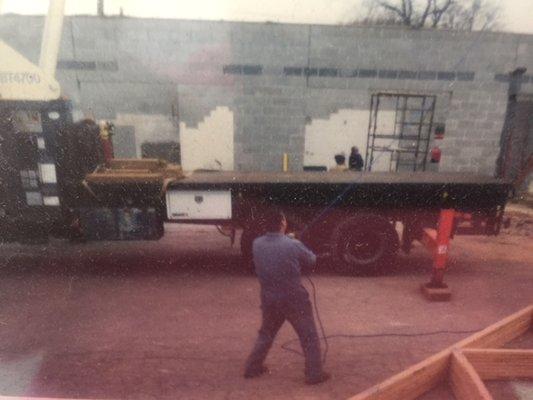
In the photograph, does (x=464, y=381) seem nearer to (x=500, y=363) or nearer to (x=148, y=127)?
(x=500, y=363)

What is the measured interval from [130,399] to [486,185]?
563cm

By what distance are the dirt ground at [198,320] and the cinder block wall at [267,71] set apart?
5271mm

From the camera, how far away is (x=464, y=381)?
227cm

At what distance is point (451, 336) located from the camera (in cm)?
433

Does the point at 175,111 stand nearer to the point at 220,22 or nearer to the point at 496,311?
the point at 220,22

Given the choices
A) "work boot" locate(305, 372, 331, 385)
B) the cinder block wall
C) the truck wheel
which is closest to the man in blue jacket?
"work boot" locate(305, 372, 331, 385)

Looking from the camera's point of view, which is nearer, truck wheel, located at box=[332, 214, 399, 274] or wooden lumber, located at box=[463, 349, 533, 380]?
wooden lumber, located at box=[463, 349, 533, 380]

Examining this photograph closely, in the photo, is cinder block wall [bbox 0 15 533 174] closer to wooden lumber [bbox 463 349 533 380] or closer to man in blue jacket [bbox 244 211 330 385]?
man in blue jacket [bbox 244 211 330 385]

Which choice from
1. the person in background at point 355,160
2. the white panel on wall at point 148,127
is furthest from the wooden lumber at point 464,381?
the white panel on wall at point 148,127

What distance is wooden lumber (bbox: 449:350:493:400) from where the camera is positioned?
2.09m

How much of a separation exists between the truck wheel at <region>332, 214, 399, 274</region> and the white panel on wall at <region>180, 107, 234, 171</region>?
635 centimetres

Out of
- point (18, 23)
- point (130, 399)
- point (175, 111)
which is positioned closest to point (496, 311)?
point (130, 399)

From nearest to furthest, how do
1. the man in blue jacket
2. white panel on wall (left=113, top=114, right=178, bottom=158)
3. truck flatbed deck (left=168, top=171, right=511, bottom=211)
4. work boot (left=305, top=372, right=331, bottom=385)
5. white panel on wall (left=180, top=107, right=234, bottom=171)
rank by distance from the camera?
the man in blue jacket, work boot (left=305, top=372, right=331, bottom=385), truck flatbed deck (left=168, top=171, right=511, bottom=211), white panel on wall (left=113, top=114, right=178, bottom=158), white panel on wall (left=180, top=107, right=234, bottom=171)

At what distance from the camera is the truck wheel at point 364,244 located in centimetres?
589
